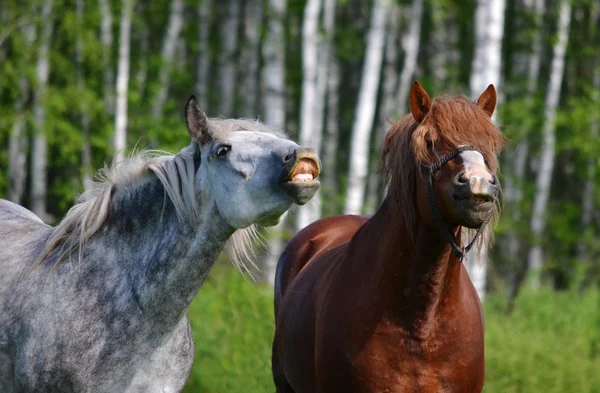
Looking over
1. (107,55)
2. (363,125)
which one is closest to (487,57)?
(363,125)

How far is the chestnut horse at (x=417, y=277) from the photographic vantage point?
4.88 meters

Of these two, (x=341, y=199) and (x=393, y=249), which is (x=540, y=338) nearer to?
(x=393, y=249)

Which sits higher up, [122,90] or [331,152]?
[122,90]

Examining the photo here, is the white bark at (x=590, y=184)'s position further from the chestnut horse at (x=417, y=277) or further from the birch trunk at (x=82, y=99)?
the chestnut horse at (x=417, y=277)

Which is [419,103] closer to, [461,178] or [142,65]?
[461,178]

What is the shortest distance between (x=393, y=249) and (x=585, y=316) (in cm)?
890

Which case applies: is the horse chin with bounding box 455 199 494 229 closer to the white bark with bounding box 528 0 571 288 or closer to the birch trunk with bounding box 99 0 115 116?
the birch trunk with bounding box 99 0 115 116

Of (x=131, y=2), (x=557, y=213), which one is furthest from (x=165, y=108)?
(x=557, y=213)

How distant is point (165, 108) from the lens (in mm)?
20438

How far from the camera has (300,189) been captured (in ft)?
14.8

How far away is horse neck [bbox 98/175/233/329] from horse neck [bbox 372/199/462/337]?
0.85m

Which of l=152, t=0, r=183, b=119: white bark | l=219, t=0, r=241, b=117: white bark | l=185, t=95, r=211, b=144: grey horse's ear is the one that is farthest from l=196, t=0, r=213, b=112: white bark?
l=185, t=95, r=211, b=144: grey horse's ear

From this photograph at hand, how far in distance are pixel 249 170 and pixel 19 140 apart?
14898mm

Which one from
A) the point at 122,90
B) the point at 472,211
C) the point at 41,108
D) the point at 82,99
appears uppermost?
the point at 472,211
